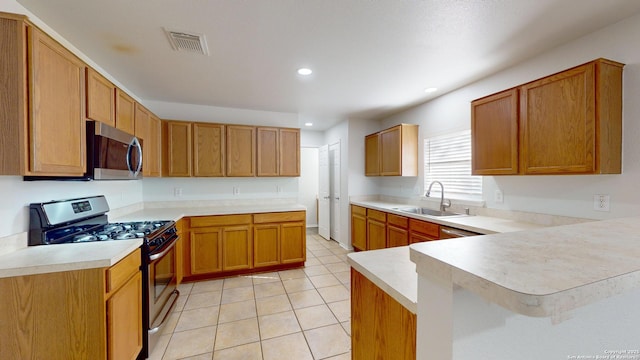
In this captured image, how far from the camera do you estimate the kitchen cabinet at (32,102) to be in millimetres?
1339

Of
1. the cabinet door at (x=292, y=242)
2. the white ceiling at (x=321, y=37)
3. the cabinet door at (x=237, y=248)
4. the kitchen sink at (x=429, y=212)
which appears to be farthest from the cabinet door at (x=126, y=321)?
the kitchen sink at (x=429, y=212)

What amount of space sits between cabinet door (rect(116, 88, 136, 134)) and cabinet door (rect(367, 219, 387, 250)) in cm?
325

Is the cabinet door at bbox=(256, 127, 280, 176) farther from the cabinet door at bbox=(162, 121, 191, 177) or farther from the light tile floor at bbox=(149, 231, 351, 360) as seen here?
the light tile floor at bbox=(149, 231, 351, 360)

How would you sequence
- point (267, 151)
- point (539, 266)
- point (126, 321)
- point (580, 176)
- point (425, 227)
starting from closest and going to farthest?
point (539, 266), point (126, 321), point (580, 176), point (425, 227), point (267, 151)

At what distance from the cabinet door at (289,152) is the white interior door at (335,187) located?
1237mm

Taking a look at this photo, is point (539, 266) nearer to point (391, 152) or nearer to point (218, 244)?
point (218, 244)

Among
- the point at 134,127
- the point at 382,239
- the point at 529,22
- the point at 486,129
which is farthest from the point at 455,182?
the point at 134,127

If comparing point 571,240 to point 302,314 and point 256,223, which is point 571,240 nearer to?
point 302,314

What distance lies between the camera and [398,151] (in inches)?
151

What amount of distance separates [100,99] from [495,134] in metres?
3.43

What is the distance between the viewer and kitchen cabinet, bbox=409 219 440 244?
2730 mm

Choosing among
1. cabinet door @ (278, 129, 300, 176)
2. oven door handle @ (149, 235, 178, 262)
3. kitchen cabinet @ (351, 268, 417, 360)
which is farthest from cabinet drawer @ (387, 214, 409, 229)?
oven door handle @ (149, 235, 178, 262)

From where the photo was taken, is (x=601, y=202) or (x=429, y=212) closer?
(x=601, y=202)

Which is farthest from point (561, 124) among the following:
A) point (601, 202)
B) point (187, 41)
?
point (187, 41)
